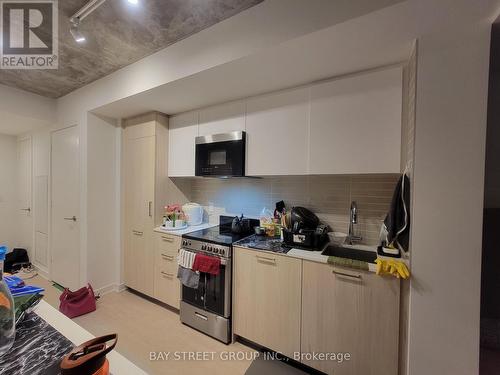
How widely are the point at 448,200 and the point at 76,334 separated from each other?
167cm

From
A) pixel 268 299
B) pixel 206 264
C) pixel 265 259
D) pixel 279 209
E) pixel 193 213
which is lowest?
pixel 268 299

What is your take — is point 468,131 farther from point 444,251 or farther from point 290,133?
point 290,133

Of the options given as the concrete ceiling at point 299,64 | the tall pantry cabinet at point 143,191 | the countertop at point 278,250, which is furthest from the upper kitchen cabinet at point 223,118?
the countertop at point 278,250

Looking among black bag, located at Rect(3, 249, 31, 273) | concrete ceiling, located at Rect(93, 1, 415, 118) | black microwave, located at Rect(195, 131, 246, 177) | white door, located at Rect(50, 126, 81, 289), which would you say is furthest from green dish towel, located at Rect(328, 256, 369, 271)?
black bag, located at Rect(3, 249, 31, 273)

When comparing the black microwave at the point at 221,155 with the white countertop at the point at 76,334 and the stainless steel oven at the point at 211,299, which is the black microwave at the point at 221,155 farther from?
the white countertop at the point at 76,334

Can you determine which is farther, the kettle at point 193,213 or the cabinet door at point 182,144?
the kettle at point 193,213

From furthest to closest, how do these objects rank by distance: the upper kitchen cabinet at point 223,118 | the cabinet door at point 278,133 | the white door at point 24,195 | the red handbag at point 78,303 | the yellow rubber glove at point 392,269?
the white door at point 24,195, the red handbag at point 78,303, the upper kitchen cabinet at point 223,118, the cabinet door at point 278,133, the yellow rubber glove at point 392,269

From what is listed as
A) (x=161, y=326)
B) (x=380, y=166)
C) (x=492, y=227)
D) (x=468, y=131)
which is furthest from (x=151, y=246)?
(x=492, y=227)

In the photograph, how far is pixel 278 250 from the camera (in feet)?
5.54

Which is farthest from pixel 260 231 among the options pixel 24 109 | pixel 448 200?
pixel 24 109

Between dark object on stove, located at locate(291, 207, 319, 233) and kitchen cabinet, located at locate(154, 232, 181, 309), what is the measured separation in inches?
46.4

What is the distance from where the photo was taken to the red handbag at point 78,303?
2189 mm

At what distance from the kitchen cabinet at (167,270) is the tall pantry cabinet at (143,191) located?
0.29ft

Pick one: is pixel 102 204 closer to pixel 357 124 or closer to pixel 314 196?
pixel 314 196
